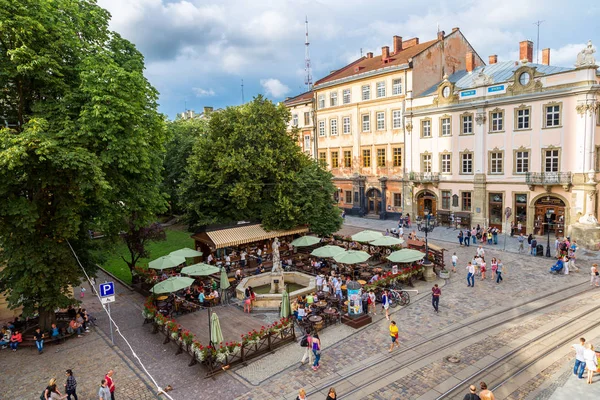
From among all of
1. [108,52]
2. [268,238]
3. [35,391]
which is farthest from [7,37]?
[268,238]

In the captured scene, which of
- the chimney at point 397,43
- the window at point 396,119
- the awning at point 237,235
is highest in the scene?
the chimney at point 397,43

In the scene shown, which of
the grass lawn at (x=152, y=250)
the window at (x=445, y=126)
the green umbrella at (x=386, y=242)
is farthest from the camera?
the window at (x=445, y=126)

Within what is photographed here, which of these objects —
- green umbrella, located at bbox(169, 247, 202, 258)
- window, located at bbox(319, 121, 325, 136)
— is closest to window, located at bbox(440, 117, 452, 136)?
window, located at bbox(319, 121, 325, 136)

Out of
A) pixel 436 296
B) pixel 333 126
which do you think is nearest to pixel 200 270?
pixel 436 296

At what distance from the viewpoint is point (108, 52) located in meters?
16.7

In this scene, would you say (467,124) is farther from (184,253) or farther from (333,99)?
(184,253)

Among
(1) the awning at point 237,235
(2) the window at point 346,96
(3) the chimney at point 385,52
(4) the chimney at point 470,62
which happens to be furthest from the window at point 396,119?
(1) the awning at point 237,235

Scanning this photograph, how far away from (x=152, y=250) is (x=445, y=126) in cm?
→ 2994

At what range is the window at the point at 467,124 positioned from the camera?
3656cm

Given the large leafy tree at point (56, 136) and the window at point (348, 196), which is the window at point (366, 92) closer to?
the window at point (348, 196)

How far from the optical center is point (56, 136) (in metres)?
13.8

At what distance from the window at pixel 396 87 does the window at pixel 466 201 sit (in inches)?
513

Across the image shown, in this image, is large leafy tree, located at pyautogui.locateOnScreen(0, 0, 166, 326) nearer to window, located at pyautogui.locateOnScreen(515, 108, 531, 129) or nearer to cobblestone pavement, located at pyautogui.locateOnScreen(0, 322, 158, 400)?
cobblestone pavement, located at pyautogui.locateOnScreen(0, 322, 158, 400)

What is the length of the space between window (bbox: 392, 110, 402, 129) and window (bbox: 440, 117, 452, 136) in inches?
192
